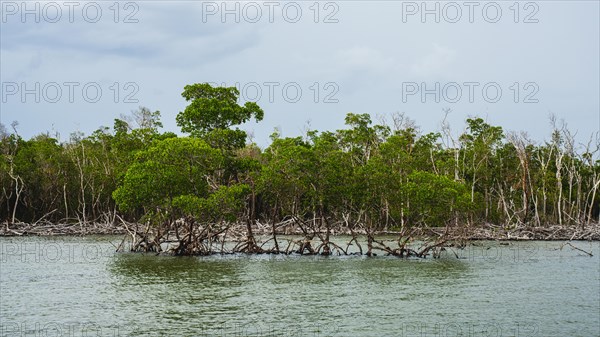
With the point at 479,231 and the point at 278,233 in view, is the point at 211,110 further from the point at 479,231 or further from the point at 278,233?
the point at 479,231

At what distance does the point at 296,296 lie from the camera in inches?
955

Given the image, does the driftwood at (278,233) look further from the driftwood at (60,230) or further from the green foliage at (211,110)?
the green foliage at (211,110)

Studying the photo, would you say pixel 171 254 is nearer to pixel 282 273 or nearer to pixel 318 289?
pixel 282 273

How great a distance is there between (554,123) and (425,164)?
1331 cm

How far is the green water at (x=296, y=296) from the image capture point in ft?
63.8

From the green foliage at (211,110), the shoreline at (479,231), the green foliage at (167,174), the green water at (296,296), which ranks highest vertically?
the green foliage at (211,110)

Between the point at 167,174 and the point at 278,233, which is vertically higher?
the point at 167,174

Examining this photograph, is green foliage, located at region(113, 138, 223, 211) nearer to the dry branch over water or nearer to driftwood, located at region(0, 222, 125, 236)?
the dry branch over water

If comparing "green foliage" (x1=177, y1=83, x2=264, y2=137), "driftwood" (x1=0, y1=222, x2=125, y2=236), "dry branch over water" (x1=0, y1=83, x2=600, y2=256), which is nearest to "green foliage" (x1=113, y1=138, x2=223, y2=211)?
"dry branch over water" (x1=0, y1=83, x2=600, y2=256)

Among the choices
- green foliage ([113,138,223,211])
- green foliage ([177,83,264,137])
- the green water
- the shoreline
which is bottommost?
the green water

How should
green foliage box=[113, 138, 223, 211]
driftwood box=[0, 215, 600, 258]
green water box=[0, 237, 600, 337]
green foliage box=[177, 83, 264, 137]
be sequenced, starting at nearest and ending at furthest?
A: green water box=[0, 237, 600, 337] < green foliage box=[113, 138, 223, 211] < driftwood box=[0, 215, 600, 258] < green foliage box=[177, 83, 264, 137]

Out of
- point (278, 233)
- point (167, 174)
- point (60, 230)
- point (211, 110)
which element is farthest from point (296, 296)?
Result: point (60, 230)

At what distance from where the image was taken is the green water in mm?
19453

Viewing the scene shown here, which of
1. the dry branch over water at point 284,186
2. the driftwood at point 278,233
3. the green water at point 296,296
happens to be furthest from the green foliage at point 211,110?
the green water at point 296,296
